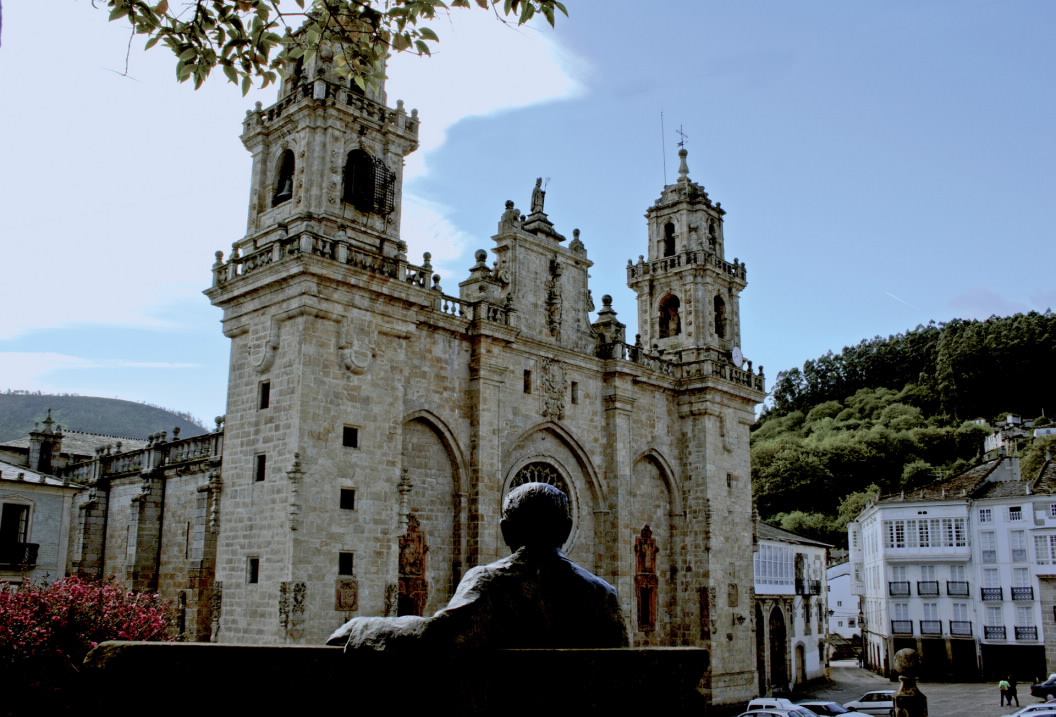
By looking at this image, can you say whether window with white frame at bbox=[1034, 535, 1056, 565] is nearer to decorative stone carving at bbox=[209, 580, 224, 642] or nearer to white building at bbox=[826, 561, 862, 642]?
white building at bbox=[826, 561, 862, 642]

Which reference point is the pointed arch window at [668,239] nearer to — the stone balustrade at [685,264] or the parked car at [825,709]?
the stone balustrade at [685,264]

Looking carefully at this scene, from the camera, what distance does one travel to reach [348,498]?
22.8m

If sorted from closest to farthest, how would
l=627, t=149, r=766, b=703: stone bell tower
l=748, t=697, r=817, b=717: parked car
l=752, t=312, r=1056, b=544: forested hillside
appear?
l=748, t=697, r=817, b=717: parked car → l=627, t=149, r=766, b=703: stone bell tower → l=752, t=312, r=1056, b=544: forested hillside

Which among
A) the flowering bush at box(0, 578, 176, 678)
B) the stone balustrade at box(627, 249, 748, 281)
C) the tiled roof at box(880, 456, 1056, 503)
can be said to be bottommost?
the flowering bush at box(0, 578, 176, 678)

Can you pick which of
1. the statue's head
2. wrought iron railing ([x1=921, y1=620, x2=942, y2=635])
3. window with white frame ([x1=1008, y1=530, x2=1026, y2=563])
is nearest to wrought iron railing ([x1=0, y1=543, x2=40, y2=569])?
the statue's head

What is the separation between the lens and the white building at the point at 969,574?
46.2 meters

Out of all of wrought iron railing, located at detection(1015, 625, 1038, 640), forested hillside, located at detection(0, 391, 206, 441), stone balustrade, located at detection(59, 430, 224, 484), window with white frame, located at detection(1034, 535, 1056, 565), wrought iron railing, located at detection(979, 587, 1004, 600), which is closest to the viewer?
stone balustrade, located at detection(59, 430, 224, 484)

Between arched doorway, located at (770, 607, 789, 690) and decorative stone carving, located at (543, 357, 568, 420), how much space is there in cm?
1802

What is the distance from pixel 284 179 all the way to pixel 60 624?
13600 millimetres

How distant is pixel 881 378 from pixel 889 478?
2926cm

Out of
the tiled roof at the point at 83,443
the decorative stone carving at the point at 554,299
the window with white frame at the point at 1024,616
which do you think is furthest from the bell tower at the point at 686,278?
the tiled roof at the point at 83,443

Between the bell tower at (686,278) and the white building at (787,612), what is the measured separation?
412 inches

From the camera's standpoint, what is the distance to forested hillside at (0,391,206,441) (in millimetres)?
117294

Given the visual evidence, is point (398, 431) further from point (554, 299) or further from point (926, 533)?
point (926, 533)
